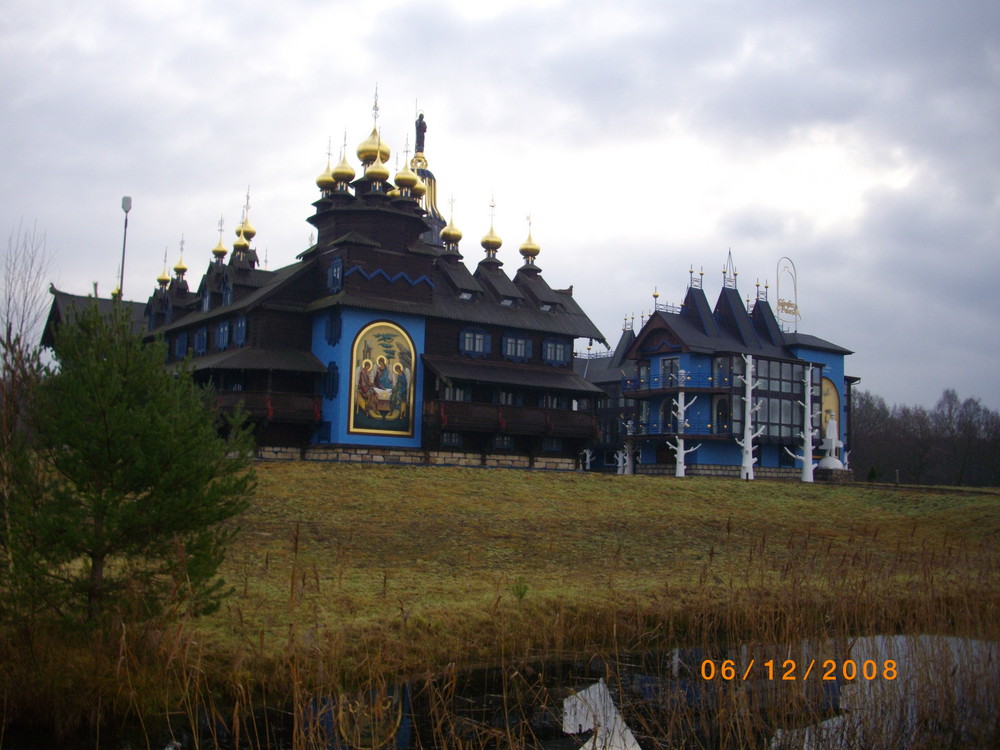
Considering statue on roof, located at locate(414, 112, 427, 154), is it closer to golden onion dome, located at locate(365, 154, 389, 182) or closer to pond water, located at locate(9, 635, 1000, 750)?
golden onion dome, located at locate(365, 154, 389, 182)

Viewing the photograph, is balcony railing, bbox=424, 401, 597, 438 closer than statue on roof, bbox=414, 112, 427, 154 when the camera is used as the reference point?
Yes

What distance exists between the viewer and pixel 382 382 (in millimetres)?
36906

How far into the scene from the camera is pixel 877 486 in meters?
38.6

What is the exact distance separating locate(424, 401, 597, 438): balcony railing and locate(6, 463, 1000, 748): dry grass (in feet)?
15.1

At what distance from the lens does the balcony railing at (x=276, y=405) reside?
3509 centimetres

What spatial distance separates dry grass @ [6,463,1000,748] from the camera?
472 inches

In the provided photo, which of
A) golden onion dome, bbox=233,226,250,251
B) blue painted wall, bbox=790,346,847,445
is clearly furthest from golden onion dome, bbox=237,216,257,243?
blue painted wall, bbox=790,346,847,445

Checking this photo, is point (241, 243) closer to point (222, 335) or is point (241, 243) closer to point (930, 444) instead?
point (222, 335)

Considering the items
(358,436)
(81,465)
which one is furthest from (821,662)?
(358,436)

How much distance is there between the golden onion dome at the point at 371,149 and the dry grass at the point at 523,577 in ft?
53.9

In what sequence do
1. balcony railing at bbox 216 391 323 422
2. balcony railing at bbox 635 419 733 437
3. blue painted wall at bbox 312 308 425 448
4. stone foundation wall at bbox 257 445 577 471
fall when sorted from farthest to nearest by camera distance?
balcony railing at bbox 635 419 733 437
blue painted wall at bbox 312 308 425 448
stone foundation wall at bbox 257 445 577 471
balcony railing at bbox 216 391 323 422

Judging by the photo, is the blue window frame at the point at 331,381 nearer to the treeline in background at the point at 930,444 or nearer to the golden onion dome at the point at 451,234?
the golden onion dome at the point at 451,234

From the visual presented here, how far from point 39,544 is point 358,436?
80.4 feet

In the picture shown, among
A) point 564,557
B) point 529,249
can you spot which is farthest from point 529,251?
point 564,557
